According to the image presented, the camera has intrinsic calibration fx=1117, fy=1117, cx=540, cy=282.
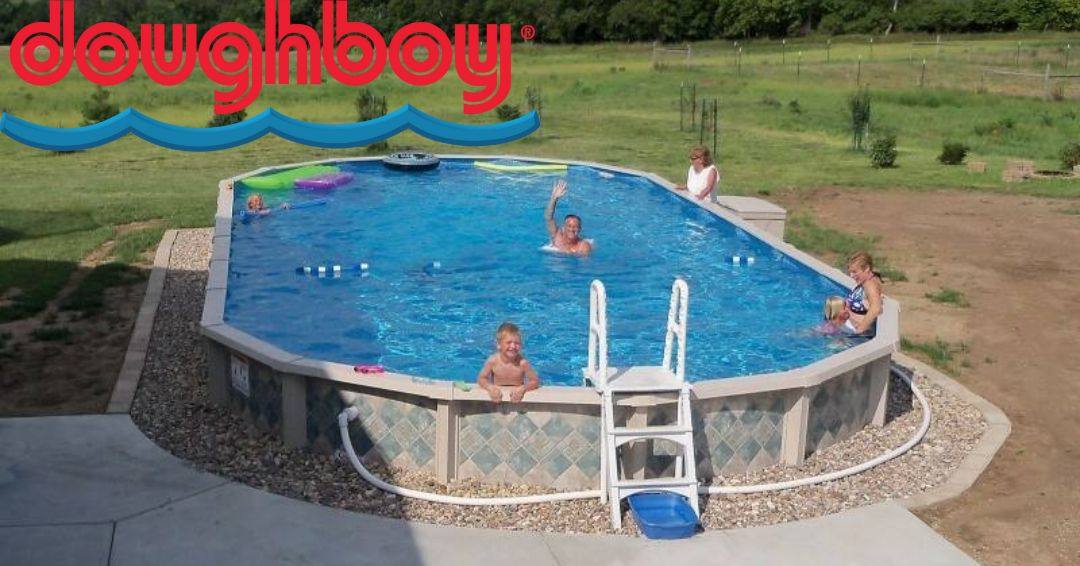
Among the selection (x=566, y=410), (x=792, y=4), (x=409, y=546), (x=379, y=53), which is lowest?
(x=409, y=546)

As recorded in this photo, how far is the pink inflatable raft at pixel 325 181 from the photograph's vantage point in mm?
19172

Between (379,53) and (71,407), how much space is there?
57.1 feet

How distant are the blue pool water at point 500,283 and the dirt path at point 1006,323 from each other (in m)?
1.81

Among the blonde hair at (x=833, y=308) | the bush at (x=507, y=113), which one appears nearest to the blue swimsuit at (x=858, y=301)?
the blonde hair at (x=833, y=308)

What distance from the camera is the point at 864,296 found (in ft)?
36.1

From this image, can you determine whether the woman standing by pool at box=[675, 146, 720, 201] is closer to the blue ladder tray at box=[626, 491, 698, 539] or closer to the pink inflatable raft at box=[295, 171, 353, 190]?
the pink inflatable raft at box=[295, 171, 353, 190]

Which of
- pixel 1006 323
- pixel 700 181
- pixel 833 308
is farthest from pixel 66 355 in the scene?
pixel 1006 323

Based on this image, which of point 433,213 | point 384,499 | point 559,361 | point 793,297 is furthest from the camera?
point 433,213

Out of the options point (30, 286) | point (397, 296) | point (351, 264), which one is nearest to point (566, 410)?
point (397, 296)

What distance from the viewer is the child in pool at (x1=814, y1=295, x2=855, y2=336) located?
11.2 metres

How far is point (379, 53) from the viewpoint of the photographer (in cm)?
2564

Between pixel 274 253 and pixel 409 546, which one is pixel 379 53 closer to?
pixel 274 253

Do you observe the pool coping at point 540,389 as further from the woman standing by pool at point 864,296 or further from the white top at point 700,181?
the white top at point 700,181

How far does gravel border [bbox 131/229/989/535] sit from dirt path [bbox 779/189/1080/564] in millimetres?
441
